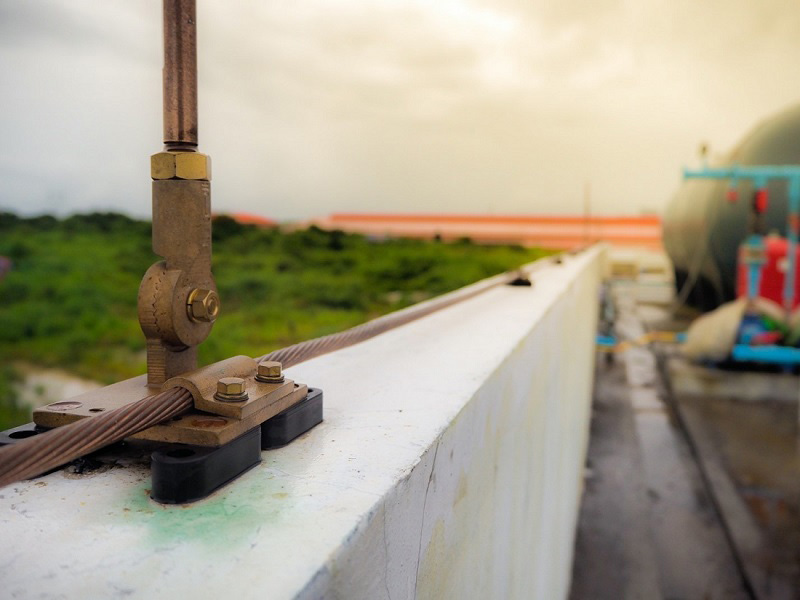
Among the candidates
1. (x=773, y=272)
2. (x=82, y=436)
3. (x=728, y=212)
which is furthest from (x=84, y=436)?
(x=728, y=212)

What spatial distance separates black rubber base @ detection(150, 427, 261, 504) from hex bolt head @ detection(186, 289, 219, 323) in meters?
0.18

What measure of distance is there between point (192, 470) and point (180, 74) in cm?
46

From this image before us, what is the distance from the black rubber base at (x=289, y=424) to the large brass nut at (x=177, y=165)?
0.31 meters

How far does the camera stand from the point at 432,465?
70cm

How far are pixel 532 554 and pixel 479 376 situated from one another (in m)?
0.74

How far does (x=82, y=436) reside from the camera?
1.78 feet

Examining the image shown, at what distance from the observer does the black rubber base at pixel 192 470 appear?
0.57 metres

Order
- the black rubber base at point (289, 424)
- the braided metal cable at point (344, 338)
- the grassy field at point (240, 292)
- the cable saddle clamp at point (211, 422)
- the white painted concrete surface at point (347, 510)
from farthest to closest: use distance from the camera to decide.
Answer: the grassy field at point (240, 292)
the braided metal cable at point (344, 338)
the black rubber base at point (289, 424)
the cable saddle clamp at point (211, 422)
the white painted concrete surface at point (347, 510)

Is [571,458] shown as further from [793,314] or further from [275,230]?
[275,230]

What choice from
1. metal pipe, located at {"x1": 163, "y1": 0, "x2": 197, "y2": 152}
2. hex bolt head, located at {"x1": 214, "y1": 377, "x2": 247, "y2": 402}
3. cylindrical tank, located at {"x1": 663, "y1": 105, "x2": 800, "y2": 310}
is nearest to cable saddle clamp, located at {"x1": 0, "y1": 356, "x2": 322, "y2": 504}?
hex bolt head, located at {"x1": 214, "y1": 377, "x2": 247, "y2": 402}

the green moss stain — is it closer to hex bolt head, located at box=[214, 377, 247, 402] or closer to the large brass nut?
hex bolt head, located at box=[214, 377, 247, 402]

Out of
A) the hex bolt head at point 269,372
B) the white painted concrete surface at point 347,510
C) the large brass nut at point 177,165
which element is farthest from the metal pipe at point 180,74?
the white painted concrete surface at point 347,510

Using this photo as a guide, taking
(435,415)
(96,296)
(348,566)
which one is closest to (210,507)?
(348,566)

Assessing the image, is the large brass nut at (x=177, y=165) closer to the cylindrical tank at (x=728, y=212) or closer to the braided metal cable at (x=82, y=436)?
the braided metal cable at (x=82, y=436)
